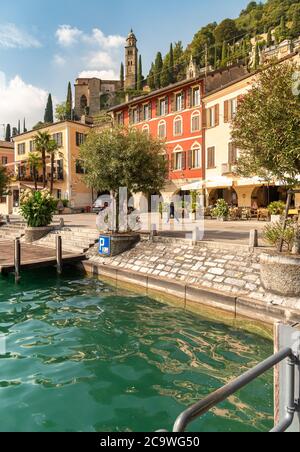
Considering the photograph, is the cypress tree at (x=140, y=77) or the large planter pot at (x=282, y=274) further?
the cypress tree at (x=140, y=77)

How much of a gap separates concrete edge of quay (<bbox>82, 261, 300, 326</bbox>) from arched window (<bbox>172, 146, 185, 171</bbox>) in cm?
2181

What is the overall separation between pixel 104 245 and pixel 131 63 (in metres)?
92.6

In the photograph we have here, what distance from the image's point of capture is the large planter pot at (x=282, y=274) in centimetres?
814

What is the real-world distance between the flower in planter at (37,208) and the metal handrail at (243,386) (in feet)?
59.9

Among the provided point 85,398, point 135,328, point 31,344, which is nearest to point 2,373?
point 31,344

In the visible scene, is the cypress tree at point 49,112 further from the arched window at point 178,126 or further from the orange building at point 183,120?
the arched window at point 178,126

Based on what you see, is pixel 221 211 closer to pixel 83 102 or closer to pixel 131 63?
pixel 83 102

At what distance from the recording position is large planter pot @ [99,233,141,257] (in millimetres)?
14156

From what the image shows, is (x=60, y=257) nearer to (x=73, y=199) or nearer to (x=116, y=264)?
(x=116, y=264)

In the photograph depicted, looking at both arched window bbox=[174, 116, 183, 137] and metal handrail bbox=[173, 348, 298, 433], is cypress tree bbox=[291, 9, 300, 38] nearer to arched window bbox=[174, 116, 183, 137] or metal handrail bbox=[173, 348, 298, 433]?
arched window bbox=[174, 116, 183, 137]

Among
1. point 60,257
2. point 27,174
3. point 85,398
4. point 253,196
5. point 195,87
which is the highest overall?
point 195,87

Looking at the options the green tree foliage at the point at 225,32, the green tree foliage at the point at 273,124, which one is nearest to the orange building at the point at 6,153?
the green tree foliage at the point at 273,124

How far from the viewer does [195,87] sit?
3194 cm

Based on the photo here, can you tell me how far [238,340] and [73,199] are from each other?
38.1 meters
